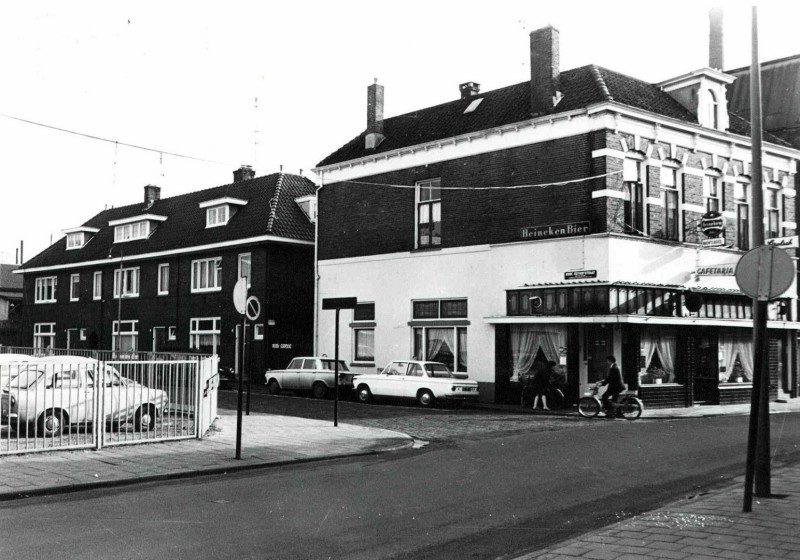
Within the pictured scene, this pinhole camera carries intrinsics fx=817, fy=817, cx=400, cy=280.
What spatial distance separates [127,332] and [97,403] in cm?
3086

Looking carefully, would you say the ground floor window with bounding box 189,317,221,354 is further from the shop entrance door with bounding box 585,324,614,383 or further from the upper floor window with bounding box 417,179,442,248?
the shop entrance door with bounding box 585,324,614,383

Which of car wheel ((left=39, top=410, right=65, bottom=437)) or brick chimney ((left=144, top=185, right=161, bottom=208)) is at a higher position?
brick chimney ((left=144, top=185, right=161, bottom=208))

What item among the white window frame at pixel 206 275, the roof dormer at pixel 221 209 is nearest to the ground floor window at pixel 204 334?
the white window frame at pixel 206 275

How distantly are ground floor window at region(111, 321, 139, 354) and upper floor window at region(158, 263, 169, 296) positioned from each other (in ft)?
8.36

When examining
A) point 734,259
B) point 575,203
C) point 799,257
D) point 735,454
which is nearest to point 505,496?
point 735,454

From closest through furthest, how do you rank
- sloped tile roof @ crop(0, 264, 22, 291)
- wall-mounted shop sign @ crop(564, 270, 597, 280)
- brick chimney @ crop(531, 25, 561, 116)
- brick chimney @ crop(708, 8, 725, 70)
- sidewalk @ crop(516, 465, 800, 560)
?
sidewalk @ crop(516, 465, 800, 560), wall-mounted shop sign @ crop(564, 270, 597, 280), brick chimney @ crop(531, 25, 561, 116), brick chimney @ crop(708, 8, 725, 70), sloped tile roof @ crop(0, 264, 22, 291)

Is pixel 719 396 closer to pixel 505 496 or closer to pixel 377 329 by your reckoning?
pixel 377 329

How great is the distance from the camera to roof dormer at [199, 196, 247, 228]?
3878cm

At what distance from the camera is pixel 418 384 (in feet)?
81.5

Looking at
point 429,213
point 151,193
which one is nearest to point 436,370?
point 429,213

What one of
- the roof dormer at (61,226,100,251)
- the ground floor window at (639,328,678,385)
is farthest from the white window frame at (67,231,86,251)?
the ground floor window at (639,328,678,385)

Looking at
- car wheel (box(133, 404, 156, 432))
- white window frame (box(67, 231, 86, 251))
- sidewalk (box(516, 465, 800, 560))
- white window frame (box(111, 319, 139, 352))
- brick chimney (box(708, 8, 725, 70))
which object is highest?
brick chimney (box(708, 8, 725, 70))

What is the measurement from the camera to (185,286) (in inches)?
1550

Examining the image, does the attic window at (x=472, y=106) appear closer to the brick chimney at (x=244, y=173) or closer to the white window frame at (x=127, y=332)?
the brick chimney at (x=244, y=173)
